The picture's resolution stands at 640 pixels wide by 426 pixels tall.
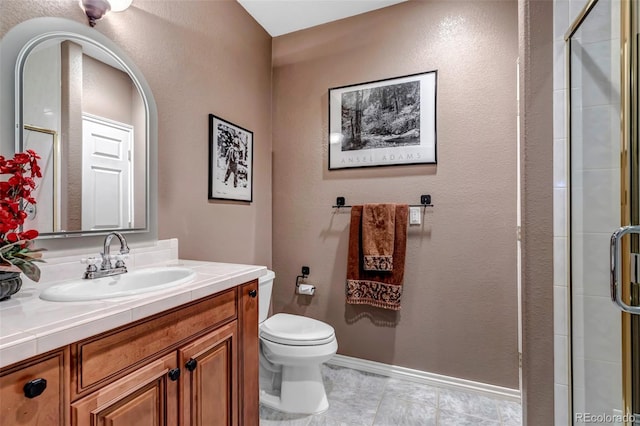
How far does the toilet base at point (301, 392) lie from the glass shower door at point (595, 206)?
1.17m

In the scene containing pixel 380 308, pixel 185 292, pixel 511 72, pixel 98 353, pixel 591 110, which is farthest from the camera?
pixel 380 308

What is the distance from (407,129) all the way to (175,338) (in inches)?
71.6

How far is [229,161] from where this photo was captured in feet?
6.48

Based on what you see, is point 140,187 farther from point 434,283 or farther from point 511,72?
point 511,72

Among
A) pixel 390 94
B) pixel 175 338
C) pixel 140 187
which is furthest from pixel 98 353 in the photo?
pixel 390 94

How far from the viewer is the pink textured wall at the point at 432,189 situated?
72.4 inches

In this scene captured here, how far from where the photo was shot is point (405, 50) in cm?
206

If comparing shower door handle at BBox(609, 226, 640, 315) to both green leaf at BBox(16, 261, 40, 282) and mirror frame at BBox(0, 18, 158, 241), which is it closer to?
green leaf at BBox(16, 261, 40, 282)

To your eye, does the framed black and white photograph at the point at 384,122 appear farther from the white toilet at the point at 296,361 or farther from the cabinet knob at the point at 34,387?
the cabinet knob at the point at 34,387

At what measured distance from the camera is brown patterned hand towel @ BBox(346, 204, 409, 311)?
1.99 metres

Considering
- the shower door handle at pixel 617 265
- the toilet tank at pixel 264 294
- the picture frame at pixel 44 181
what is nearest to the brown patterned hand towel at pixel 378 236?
the toilet tank at pixel 264 294

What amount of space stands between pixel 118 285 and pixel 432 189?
1.81 meters

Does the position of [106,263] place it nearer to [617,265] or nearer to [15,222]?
[15,222]

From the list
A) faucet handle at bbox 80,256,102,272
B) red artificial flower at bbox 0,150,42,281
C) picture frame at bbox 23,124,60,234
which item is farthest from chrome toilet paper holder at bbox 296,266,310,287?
red artificial flower at bbox 0,150,42,281
